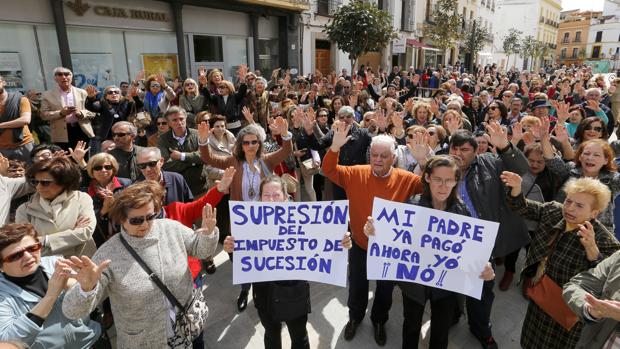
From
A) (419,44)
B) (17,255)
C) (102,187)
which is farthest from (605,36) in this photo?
(17,255)

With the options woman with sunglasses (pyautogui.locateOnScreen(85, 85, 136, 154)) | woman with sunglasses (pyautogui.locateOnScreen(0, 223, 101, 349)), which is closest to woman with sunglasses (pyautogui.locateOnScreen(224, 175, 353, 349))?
woman with sunglasses (pyautogui.locateOnScreen(0, 223, 101, 349))

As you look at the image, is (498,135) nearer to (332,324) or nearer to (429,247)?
(429,247)

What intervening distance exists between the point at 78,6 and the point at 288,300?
1122 centimetres

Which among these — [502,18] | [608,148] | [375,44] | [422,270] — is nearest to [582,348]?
[422,270]

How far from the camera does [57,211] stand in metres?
2.60

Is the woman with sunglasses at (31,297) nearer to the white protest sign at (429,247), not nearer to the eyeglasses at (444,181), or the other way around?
the white protest sign at (429,247)

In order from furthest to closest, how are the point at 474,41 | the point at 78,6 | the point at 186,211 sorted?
the point at 474,41 < the point at 78,6 < the point at 186,211

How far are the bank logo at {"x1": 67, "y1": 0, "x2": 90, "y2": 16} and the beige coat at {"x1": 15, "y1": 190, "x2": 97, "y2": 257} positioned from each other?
9711 millimetres

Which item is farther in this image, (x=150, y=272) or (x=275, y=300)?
(x=275, y=300)

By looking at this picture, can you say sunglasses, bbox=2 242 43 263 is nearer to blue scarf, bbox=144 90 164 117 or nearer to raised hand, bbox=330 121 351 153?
raised hand, bbox=330 121 351 153

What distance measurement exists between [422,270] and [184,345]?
1.65 m

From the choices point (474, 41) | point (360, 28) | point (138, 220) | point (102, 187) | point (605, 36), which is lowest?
point (102, 187)

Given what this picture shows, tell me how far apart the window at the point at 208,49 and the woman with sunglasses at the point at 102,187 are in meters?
11.6

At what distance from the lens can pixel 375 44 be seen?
520 inches
